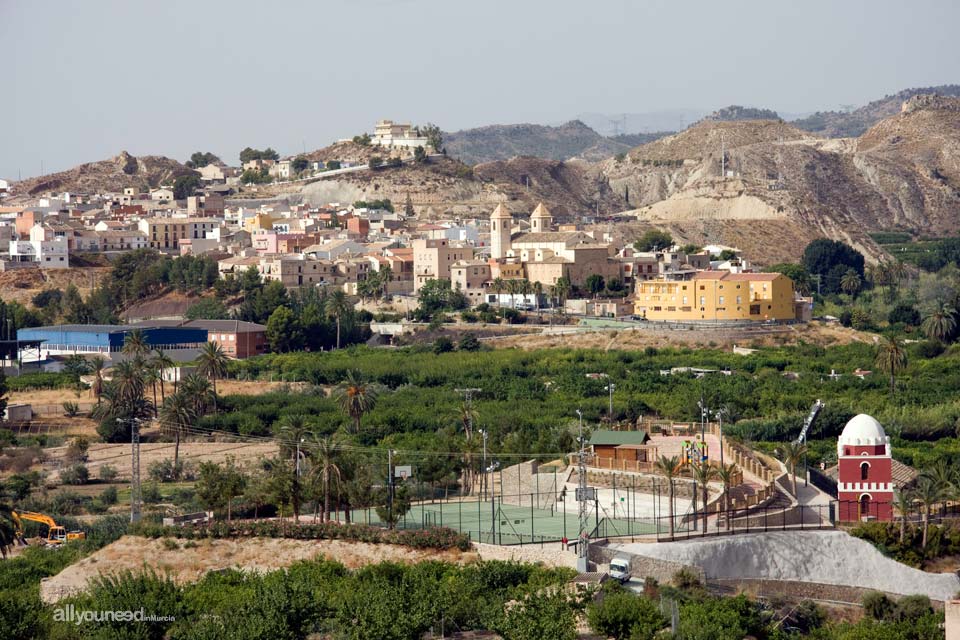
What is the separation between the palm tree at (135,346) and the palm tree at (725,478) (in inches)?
1257

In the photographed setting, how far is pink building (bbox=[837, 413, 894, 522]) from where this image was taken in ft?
128

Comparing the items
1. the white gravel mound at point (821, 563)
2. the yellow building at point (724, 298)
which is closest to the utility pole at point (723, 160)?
the yellow building at point (724, 298)

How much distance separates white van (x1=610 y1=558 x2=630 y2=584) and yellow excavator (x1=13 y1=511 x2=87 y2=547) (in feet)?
48.8

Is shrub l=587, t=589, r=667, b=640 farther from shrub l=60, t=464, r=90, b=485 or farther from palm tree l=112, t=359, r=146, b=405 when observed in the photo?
palm tree l=112, t=359, r=146, b=405

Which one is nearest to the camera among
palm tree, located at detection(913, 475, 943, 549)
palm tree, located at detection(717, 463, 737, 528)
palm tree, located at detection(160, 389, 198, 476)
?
palm tree, located at detection(717, 463, 737, 528)

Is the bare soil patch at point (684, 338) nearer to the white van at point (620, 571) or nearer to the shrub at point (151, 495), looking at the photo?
the shrub at point (151, 495)

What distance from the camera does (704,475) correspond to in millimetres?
36469

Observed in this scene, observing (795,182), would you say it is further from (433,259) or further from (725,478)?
(725,478)

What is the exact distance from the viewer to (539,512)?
3938 centimetres

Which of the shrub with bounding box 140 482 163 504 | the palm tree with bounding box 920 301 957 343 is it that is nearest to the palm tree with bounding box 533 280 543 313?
the palm tree with bounding box 920 301 957 343

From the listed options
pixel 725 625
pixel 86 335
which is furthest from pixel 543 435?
pixel 86 335

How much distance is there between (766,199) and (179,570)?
97147mm

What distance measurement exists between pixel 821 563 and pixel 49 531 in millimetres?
20029

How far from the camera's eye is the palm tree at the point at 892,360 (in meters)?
63.5
